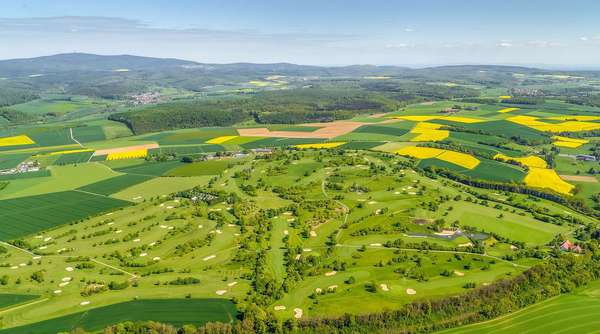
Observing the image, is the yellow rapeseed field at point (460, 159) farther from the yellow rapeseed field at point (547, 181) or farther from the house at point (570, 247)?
the house at point (570, 247)

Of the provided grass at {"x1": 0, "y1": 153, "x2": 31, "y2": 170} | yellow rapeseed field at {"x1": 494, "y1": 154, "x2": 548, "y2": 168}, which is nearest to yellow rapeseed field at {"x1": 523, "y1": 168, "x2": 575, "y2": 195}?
yellow rapeseed field at {"x1": 494, "y1": 154, "x2": 548, "y2": 168}

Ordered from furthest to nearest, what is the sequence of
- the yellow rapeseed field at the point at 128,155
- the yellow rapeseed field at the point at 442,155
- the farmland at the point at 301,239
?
the yellow rapeseed field at the point at 128,155 → the yellow rapeseed field at the point at 442,155 → the farmland at the point at 301,239

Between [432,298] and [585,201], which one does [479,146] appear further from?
[432,298]

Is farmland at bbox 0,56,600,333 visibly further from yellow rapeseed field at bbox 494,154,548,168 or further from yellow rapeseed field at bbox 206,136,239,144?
yellow rapeseed field at bbox 206,136,239,144

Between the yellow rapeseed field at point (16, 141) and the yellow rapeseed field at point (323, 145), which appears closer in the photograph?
the yellow rapeseed field at point (323, 145)

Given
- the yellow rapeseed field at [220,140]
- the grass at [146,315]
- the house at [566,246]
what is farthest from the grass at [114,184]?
the house at [566,246]

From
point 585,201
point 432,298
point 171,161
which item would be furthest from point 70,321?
point 585,201
